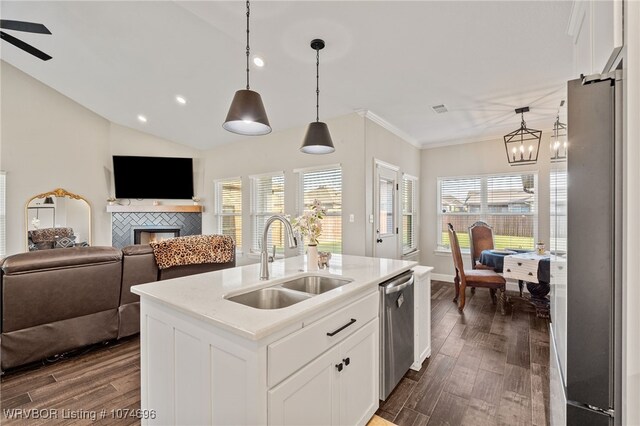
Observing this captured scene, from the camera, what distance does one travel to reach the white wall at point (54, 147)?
16.3 feet

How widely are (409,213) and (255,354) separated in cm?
493

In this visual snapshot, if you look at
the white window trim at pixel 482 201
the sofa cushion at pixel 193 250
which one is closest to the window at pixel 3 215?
the sofa cushion at pixel 193 250

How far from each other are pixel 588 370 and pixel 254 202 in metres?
5.29

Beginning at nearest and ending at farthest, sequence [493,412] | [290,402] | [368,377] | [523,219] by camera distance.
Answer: [290,402]
[368,377]
[493,412]
[523,219]

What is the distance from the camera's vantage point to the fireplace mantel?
614cm

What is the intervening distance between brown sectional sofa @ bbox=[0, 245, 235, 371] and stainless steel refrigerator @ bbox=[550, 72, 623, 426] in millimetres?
3416

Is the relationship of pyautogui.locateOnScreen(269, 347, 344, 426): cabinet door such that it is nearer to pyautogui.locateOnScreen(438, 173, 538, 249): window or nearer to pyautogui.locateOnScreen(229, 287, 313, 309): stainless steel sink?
pyautogui.locateOnScreen(229, 287, 313, 309): stainless steel sink

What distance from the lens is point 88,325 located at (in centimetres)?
274

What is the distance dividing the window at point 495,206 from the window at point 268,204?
124 inches

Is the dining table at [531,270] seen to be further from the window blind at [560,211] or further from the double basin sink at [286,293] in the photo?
the double basin sink at [286,293]

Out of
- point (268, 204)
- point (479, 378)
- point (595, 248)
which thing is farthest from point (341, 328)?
point (268, 204)

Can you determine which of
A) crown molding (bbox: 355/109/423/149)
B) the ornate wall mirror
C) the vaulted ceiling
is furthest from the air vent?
the ornate wall mirror

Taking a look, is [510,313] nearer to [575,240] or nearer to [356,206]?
[356,206]

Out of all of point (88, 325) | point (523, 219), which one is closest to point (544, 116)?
point (523, 219)
